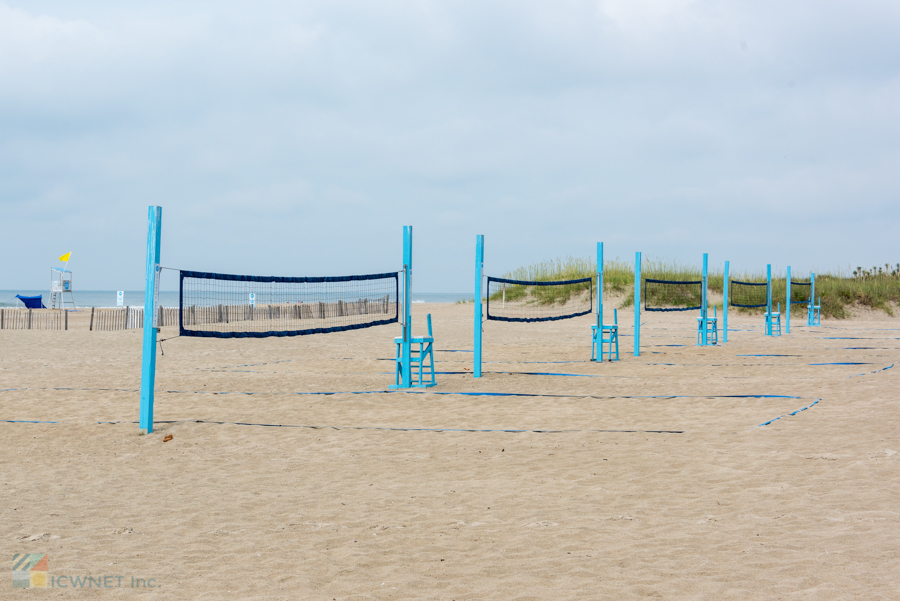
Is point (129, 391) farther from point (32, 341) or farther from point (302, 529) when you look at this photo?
point (32, 341)

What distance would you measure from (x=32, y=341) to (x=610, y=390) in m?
15.3

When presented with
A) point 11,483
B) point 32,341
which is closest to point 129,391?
point 11,483

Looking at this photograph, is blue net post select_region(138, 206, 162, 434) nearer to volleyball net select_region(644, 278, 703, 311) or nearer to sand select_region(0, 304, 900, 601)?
sand select_region(0, 304, 900, 601)

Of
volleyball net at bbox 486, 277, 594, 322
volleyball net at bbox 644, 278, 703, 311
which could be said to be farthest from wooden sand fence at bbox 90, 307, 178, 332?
volleyball net at bbox 644, 278, 703, 311

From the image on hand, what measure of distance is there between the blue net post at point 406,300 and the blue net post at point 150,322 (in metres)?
3.32

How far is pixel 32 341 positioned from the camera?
1767cm

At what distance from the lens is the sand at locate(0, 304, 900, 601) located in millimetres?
3191

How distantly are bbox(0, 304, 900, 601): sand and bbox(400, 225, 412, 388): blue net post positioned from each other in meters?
0.44

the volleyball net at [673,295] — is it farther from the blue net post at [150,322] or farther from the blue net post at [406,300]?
the blue net post at [150,322]

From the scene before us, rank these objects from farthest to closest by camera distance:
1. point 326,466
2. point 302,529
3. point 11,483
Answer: point 326,466 < point 11,483 < point 302,529

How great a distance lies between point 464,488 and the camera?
4738 millimetres

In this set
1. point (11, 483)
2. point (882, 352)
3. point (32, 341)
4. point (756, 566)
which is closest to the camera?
point (756, 566)

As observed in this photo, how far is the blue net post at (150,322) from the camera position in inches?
255

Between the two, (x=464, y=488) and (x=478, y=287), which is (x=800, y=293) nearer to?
(x=478, y=287)
